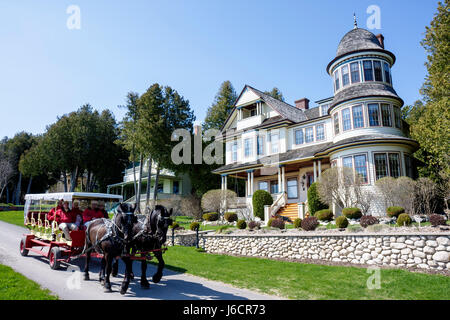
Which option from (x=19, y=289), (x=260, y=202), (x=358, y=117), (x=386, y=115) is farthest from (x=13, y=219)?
(x=386, y=115)

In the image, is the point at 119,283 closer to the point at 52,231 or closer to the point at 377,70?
the point at 52,231

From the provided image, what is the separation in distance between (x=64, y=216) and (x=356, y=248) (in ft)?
34.2

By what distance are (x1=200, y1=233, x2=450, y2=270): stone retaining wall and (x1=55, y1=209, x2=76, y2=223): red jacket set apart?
7.64 metres

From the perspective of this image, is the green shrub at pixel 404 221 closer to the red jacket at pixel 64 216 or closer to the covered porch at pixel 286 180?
the covered porch at pixel 286 180

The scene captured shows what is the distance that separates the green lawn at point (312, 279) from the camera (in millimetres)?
7609

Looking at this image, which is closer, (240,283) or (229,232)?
(240,283)

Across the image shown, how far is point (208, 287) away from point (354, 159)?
14.8 m

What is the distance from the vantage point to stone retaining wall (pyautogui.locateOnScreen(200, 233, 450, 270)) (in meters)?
9.50
